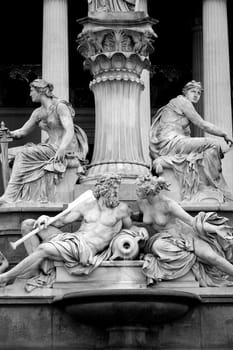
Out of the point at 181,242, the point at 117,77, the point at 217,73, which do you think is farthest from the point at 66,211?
the point at 217,73

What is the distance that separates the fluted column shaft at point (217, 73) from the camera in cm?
3944

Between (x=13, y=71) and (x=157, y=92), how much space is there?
8085 mm

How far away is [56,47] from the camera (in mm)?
39375

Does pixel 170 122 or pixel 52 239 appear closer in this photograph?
pixel 52 239

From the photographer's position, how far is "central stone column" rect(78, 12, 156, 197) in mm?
19891

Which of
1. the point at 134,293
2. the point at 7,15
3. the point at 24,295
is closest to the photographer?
the point at 134,293

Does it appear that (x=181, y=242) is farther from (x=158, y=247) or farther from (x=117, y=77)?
(x=117, y=77)

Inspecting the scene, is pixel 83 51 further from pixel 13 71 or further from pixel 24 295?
pixel 13 71

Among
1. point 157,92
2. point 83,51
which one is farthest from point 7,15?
point 83,51

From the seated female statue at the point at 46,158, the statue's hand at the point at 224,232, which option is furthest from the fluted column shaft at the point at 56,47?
the statue's hand at the point at 224,232

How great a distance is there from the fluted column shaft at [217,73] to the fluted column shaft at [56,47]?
19.7 feet

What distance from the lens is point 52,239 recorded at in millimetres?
16594

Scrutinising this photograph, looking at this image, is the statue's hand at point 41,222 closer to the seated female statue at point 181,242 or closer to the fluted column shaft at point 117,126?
the seated female statue at point 181,242

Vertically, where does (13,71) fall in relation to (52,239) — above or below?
above
